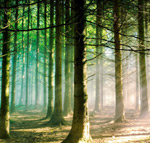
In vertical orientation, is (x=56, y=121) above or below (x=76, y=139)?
below

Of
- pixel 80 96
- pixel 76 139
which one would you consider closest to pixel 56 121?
pixel 76 139

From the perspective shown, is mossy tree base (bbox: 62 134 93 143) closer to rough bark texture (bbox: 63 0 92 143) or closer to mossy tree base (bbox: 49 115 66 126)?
rough bark texture (bbox: 63 0 92 143)

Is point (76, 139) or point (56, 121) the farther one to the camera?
point (56, 121)

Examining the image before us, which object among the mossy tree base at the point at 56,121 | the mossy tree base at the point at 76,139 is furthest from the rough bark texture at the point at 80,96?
the mossy tree base at the point at 56,121

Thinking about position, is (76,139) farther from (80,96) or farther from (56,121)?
(56,121)

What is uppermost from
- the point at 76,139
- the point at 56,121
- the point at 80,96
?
the point at 80,96

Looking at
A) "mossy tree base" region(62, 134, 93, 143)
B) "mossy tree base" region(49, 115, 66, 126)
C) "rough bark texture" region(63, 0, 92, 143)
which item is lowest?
"mossy tree base" region(49, 115, 66, 126)

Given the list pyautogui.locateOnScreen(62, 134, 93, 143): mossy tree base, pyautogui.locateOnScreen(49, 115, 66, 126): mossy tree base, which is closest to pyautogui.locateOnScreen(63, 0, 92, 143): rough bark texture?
pyautogui.locateOnScreen(62, 134, 93, 143): mossy tree base

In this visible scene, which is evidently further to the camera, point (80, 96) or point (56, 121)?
point (56, 121)

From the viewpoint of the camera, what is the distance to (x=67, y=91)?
1299cm

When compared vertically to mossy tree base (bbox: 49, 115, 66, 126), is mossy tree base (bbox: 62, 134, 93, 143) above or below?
above

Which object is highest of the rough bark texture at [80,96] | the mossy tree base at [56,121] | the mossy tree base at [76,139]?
the rough bark texture at [80,96]

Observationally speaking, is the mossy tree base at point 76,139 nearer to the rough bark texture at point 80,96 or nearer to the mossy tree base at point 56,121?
the rough bark texture at point 80,96

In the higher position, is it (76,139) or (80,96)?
(80,96)
